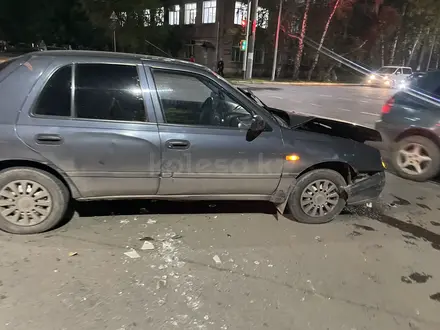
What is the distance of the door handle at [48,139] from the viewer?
3.41m

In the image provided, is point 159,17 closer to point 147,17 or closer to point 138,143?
point 147,17

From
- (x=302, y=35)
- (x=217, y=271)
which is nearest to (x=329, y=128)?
(x=217, y=271)

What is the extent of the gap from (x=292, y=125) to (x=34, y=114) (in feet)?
8.30

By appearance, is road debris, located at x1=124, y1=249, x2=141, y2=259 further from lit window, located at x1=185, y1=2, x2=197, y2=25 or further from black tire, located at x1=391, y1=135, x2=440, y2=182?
lit window, located at x1=185, y1=2, x2=197, y2=25

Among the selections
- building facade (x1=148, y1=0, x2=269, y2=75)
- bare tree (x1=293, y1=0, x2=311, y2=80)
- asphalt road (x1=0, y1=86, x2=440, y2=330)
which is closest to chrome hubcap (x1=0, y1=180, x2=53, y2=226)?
asphalt road (x1=0, y1=86, x2=440, y2=330)

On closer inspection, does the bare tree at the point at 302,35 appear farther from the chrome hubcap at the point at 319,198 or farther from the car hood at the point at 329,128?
the chrome hubcap at the point at 319,198

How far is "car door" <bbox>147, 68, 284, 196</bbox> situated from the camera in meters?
3.69

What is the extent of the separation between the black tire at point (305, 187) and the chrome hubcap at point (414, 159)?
8.56 feet

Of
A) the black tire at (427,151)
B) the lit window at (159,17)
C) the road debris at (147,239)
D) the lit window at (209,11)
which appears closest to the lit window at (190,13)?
the lit window at (209,11)

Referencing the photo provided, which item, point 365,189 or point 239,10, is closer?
point 365,189

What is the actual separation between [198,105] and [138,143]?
925 mm

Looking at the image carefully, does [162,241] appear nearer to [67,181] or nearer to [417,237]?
[67,181]

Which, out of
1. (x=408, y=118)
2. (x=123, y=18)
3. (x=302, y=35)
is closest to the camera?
(x=408, y=118)

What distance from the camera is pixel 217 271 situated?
10.6ft
